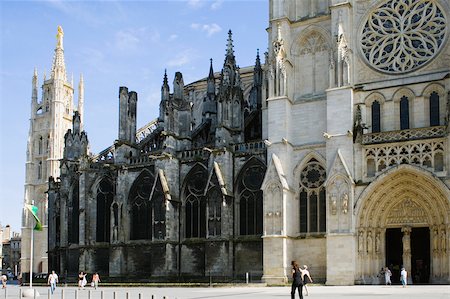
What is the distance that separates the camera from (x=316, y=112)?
3891cm

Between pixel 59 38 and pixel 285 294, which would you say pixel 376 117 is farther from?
pixel 59 38

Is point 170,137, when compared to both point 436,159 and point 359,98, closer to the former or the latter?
point 359,98

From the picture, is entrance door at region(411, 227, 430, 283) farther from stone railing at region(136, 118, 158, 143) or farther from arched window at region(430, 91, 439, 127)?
stone railing at region(136, 118, 158, 143)

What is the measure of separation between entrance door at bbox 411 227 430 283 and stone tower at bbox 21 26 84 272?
192 ft

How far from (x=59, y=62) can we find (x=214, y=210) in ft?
192

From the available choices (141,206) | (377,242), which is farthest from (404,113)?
(141,206)

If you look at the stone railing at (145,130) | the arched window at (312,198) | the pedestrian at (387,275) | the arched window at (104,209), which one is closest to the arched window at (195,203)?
the arched window at (104,209)

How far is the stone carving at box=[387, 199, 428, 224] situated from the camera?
3591cm

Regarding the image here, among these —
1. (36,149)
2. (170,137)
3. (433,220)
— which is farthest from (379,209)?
(36,149)

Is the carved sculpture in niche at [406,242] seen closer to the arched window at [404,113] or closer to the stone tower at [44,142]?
the arched window at [404,113]

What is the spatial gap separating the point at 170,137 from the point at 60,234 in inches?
517

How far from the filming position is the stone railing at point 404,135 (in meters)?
34.8

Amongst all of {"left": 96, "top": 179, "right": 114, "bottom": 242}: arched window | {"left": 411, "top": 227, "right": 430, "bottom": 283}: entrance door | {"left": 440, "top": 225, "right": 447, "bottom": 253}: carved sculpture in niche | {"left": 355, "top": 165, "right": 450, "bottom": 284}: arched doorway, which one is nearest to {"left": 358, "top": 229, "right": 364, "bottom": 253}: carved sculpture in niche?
{"left": 355, "top": 165, "right": 450, "bottom": 284}: arched doorway

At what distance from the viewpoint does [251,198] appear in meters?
42.0
